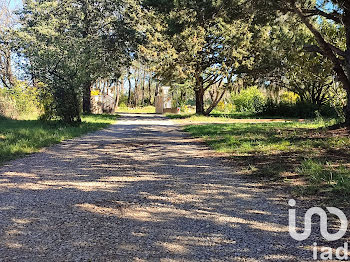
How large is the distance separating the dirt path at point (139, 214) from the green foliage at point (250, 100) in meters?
23.5

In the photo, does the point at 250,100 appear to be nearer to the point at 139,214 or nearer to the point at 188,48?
the point at 188,48

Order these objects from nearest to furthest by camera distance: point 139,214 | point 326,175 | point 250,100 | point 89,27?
point 139,214 < point 326,175 < point 89,27 < point 250,100

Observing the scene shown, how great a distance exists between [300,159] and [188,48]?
16.2 meters

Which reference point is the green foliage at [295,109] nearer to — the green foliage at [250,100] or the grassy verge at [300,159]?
the green foliage at [250,100]

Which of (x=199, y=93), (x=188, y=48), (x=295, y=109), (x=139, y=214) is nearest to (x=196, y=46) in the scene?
(x=188, y=48)

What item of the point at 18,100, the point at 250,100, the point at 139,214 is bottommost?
the point at 139,214

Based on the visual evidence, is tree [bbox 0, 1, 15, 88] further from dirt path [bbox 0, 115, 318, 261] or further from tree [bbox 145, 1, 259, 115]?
dirt path [bbox 0, 115, 318, 261]

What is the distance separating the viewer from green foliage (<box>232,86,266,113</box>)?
2917cm

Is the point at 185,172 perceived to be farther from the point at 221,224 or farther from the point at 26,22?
Answer: the point at 26,22

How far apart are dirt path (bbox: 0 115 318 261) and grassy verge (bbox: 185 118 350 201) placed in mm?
546

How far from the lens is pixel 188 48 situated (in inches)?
851

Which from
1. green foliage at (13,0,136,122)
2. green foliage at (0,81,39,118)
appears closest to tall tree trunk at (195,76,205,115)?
green foliage at (13,0,136,122)

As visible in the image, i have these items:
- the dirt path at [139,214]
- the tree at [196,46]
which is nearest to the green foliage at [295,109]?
the tree at [196,46]

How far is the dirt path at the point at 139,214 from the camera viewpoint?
2.81 metres
